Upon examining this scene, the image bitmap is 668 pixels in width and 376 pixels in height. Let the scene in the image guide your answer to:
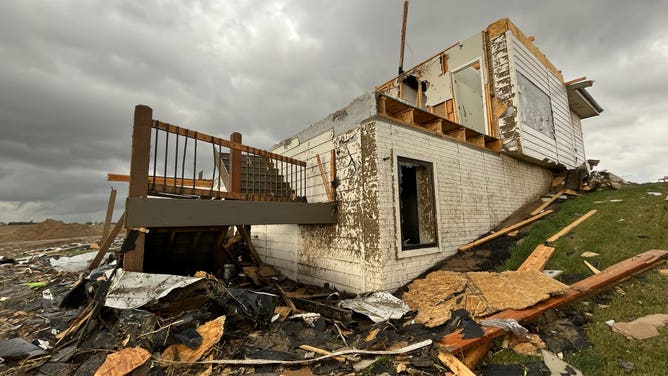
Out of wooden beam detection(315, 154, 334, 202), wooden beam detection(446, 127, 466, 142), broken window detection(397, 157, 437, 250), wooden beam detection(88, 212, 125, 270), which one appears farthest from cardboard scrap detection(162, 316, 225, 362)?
wooden beam detection(446, 127, 466, 142)

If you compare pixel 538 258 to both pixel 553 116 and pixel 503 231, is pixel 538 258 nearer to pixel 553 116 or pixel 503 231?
pixel 503 231

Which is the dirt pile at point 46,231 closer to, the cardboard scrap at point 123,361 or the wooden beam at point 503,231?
the cardboard scrap at point 123,361

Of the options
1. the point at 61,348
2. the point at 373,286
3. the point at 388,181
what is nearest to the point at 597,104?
the point at 388,181

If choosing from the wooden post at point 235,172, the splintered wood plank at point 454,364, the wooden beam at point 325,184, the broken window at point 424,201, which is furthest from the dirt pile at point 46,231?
the splintered wood plank at point 454,364

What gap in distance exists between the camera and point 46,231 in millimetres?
21266

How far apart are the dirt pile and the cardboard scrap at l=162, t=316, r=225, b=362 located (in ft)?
84.5

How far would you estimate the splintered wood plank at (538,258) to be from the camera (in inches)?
220

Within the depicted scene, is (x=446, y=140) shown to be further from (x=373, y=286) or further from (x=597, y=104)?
(x=597, y=104)

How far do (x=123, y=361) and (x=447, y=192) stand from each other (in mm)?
6367

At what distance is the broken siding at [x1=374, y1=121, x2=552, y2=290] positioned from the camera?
525 cm

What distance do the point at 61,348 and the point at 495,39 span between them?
12893 mm

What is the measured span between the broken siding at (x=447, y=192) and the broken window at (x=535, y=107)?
1.52 meters

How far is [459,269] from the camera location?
596 cm

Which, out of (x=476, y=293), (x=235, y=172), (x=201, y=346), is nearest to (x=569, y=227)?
(x=476, y=293)
